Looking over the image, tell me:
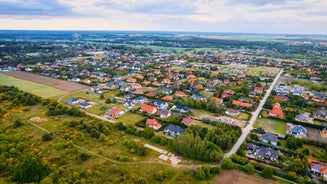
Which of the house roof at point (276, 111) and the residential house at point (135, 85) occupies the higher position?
the residential house at point (135, 85)

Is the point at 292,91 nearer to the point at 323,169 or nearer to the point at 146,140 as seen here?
the point at 323,169

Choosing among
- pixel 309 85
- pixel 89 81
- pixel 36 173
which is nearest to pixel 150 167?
pixel 36 173

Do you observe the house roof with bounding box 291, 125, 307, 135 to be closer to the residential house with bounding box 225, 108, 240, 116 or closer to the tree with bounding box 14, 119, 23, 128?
the residential house with bounding box 225, 108, 240, 116

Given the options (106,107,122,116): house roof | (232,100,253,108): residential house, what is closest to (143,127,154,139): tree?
(106,107,122,116): house roof

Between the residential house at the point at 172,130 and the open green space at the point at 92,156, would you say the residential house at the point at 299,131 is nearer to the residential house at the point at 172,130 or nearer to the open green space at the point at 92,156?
the residential house at the point at 172,130

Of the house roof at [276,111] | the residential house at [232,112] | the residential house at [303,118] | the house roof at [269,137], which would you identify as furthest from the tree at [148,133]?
the residential house at [303,118]

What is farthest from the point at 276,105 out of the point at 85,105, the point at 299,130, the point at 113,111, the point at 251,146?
the point at 85,105

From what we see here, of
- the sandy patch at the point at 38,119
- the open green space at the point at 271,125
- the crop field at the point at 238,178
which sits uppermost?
the sandy patch at the point at 38,119

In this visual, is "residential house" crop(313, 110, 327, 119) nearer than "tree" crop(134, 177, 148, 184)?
No
